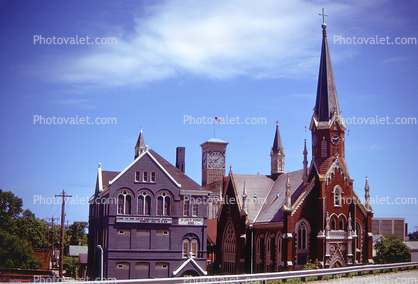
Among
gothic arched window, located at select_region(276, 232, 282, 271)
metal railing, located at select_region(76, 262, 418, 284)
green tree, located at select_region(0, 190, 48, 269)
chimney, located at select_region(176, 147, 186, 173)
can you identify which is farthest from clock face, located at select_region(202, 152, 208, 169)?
metal railing, located at select_region(76, 262, 418, 284)

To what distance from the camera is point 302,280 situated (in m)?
32.2

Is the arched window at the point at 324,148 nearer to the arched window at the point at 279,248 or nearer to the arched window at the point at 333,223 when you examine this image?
the arched window at the point at 333,223

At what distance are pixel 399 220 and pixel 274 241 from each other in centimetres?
10342

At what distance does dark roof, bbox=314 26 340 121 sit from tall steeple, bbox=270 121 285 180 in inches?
587

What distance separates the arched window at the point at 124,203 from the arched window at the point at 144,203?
109 cm

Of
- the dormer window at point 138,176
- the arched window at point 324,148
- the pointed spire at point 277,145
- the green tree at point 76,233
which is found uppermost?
the pointed spire at point 277,145

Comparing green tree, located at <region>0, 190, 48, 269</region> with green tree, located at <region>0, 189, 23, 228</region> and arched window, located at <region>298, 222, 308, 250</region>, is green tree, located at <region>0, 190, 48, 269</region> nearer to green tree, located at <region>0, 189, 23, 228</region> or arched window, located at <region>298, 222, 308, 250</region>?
green tree, located at <region>0, 189, 23, 228</region>

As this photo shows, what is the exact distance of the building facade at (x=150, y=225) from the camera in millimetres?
51125

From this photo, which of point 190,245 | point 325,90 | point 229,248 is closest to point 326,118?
point 325,90

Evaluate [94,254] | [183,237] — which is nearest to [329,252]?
[183,237]

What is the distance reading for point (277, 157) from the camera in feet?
239

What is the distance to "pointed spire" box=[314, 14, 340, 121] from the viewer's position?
190 ft

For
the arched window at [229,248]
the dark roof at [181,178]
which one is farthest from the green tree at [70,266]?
the dark roof at [181,178]

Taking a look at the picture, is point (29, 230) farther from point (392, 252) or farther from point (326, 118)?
point (392, 252)
